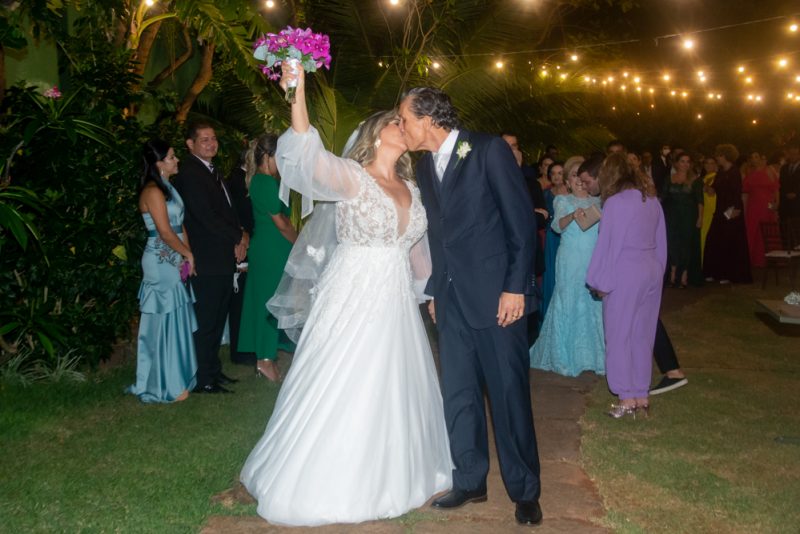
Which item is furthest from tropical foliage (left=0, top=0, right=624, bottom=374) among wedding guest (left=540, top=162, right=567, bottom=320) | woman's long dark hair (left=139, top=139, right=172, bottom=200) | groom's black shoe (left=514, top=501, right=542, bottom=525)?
groom's black shoe (left=514, top=501, right=542, bottom=525)

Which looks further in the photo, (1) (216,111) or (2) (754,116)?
(2) (754,116)

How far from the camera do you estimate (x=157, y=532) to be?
15.3 feet

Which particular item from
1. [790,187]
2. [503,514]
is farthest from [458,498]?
[790,187]

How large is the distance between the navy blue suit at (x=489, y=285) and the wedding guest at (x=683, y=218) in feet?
34.8

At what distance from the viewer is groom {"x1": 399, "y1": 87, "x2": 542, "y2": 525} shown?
4801mm

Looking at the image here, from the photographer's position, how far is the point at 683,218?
15.1 m

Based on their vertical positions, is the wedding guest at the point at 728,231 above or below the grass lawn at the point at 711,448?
above

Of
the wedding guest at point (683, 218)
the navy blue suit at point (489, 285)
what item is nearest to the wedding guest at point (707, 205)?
the wedding guest at point (683, 218)

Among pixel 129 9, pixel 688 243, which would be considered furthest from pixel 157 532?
pixel 688 243

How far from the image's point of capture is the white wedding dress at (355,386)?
4.73 metres

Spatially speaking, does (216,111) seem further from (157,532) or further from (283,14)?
(157,532)

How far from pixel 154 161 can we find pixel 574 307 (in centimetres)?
414

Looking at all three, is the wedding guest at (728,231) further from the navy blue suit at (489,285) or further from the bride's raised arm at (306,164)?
the bride's raised arm at (306,164)

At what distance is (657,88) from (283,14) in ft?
64.9
